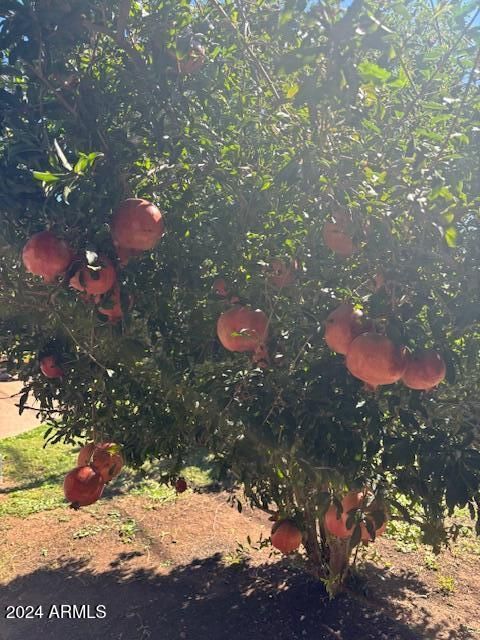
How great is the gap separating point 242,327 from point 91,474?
1409mm

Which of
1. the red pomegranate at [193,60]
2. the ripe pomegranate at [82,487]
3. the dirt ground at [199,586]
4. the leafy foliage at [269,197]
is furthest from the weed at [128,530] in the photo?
the red pomegranate at [193,60]

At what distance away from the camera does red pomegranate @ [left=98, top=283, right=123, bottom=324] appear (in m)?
1.99

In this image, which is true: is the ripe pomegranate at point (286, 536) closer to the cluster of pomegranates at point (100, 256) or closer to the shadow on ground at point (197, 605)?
the shadow on ground at point (197, 605)

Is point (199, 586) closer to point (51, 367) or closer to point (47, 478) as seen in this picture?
point (51, 367)

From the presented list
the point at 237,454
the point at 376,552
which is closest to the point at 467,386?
the point at 237,454

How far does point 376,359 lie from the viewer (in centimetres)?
164

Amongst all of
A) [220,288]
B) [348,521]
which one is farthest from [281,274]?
[348,521]

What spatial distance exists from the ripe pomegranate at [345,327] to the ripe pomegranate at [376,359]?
0.34ft

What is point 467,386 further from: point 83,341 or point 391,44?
point 83,341

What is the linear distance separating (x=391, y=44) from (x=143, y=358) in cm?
161

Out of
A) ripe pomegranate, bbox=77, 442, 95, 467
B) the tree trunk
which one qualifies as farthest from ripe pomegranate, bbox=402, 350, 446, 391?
the tree trunk

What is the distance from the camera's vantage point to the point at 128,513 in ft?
18.3

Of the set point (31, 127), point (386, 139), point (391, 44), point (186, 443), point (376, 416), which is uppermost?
point (391, 44)

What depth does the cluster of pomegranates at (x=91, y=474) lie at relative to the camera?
2.79 meters
